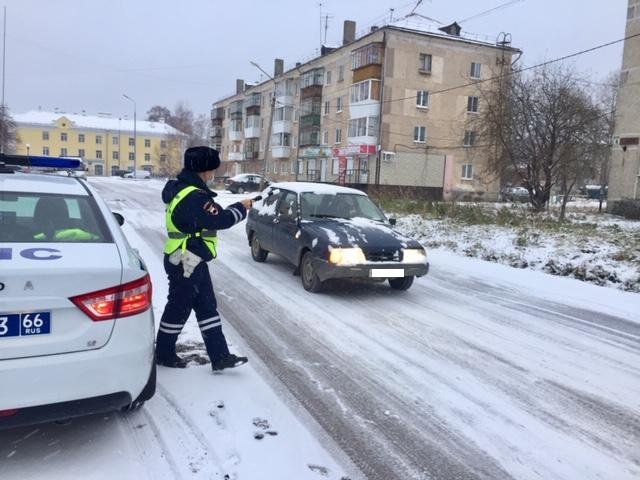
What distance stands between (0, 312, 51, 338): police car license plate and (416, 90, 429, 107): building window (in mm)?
39820

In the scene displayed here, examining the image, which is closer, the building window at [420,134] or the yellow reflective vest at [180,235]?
the yellow reflective vest at [180,235]

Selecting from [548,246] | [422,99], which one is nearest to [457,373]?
[548,246]

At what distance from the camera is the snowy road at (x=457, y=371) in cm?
327

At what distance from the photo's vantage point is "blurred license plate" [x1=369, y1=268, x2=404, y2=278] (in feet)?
23.4

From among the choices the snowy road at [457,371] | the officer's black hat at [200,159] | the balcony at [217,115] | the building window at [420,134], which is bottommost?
the snowy road at [457,371]

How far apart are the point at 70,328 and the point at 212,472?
3.56ft

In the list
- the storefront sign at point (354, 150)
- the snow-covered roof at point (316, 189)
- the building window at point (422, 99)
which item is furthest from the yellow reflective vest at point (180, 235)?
the building window at point (422, 99)

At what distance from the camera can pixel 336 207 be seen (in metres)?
8.56

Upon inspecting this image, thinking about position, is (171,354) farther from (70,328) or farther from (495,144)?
(495,144)

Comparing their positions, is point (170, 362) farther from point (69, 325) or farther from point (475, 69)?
point (475, 69)

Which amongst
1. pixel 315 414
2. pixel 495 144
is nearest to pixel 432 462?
pixel 315 414

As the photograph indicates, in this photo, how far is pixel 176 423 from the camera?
3.43 metres

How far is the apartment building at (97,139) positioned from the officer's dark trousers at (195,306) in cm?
9583

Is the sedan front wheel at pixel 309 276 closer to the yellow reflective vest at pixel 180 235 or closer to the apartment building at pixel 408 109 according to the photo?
the yellow reflective vest at pixel 180 235
